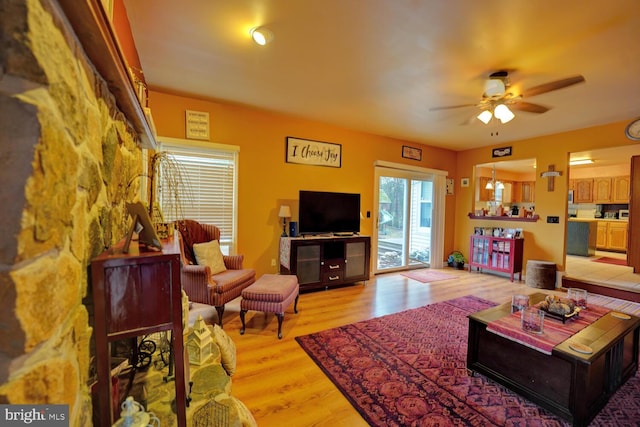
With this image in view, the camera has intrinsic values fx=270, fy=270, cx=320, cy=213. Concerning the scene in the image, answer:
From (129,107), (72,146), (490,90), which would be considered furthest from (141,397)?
(490,90)

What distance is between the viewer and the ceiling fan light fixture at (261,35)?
2037mm

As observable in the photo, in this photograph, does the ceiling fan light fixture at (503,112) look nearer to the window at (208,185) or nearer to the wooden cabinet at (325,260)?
the wooden cabinet at (325,260)

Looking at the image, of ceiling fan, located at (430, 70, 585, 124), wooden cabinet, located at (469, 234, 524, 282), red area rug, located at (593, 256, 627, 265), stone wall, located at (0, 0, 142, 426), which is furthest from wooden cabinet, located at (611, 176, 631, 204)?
stone wall, located at (0, 0, 142, 426)

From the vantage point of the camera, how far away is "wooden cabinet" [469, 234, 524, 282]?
486cm

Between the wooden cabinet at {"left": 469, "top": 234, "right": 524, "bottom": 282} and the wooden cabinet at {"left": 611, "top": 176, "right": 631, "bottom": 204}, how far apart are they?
13.8ft

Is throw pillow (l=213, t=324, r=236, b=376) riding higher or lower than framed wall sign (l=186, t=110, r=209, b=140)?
lower

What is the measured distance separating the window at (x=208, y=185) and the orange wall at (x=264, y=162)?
108mm

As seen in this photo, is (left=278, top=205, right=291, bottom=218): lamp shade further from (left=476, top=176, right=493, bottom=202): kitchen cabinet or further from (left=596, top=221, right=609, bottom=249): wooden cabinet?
(left=596, top=221, right=609, bottom=249): wooden cabinet

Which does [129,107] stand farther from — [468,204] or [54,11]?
[468,204]

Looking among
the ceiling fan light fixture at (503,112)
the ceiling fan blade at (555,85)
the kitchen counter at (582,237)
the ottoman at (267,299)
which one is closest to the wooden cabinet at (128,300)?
the ottoman at (267,299)

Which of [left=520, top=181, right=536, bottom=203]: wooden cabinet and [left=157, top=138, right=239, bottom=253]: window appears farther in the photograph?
[left=520, top=181, right=536, bottom=203]: wooden cabinet

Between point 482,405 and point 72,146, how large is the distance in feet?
8.18

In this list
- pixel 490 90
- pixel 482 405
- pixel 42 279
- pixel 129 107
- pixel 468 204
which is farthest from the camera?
pixel 468 204

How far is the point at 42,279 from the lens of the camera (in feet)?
2.06
